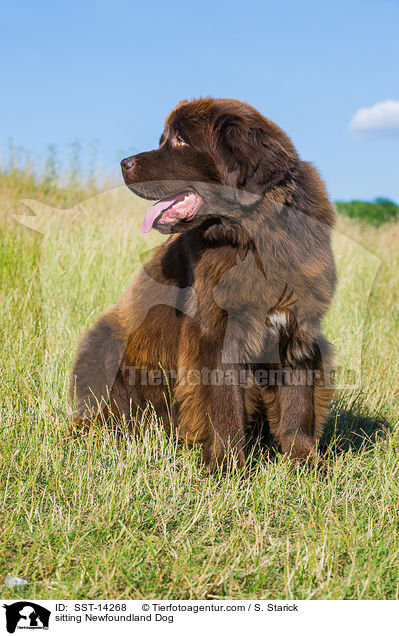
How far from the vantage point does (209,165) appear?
280cm

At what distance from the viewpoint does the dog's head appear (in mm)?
2629

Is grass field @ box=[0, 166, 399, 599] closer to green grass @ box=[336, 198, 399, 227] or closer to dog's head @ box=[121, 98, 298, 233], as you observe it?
dog's head @ box=[121, 98, 298, 233]

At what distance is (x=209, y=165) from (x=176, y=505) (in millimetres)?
1572

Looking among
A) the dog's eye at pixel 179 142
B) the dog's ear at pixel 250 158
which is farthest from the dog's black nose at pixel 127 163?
the dog's ear at pixel 250 158

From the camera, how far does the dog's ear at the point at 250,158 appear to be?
2613 mm

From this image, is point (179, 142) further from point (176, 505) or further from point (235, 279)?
point (176, 505)

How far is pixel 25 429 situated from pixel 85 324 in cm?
173

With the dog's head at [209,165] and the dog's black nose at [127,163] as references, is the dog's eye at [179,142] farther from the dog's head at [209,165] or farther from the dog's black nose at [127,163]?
the dog's black nose at [127,163]
